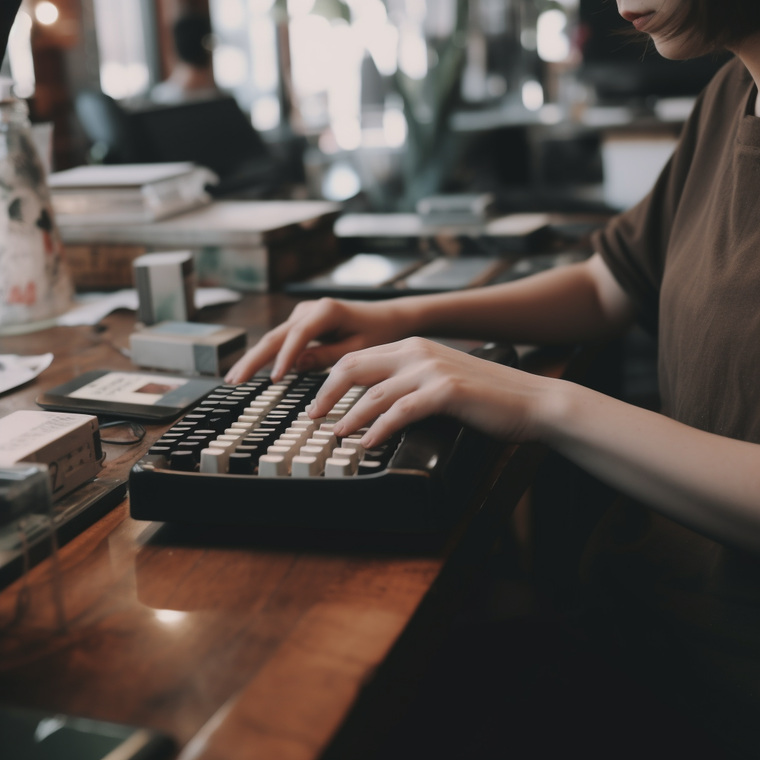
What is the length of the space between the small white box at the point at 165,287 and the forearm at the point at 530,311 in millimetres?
322

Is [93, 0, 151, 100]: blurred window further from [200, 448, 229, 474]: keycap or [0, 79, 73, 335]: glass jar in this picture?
[200, 448, 229, 474]: keycap

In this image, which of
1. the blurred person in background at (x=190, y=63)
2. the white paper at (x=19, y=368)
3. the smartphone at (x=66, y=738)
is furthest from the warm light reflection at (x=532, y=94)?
the smartphone at (x=66, y=738)

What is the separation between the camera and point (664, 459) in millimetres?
617

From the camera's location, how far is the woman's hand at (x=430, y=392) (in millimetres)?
610

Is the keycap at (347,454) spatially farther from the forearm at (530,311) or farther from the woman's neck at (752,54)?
the woman's neck at (752,54)

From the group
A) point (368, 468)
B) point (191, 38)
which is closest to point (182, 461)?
point (368, 468)

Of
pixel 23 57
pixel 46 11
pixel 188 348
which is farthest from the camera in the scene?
pixel 23 57

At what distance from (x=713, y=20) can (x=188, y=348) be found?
62cm

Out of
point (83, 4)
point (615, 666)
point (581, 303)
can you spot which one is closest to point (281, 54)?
point (83, 4)

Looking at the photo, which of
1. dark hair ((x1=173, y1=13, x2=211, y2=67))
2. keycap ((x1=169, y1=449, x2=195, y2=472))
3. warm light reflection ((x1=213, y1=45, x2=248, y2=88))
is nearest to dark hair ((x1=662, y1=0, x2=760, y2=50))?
keycap ((x1=169, y1=449, x2=195, y2=472))

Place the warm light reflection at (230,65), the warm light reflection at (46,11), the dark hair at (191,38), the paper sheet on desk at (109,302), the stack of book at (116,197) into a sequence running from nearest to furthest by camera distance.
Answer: the paper sheet on desk at (109,302), the stack of book at (116,197), the warm light reflection at (46,11), the dark hair at (191,38), the warm light reflection at (230,65)

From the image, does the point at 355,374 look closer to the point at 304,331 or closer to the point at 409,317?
the point at 304,331

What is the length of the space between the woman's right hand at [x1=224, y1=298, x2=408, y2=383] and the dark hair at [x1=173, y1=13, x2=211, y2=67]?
4.04m

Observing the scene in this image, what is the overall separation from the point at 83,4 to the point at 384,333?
12.5 ft
